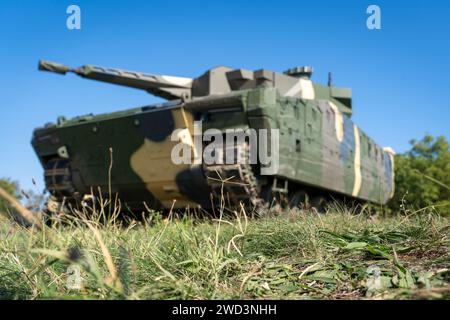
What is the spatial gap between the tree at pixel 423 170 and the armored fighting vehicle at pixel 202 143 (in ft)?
47.6

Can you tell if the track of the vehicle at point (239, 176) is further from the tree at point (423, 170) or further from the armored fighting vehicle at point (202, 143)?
the tree at point (423, 170)

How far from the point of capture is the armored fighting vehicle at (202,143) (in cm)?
823

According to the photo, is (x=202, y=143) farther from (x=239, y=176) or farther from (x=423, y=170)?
(x=423, y=170)

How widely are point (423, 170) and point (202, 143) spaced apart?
79.9 ft

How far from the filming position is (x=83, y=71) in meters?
9.58

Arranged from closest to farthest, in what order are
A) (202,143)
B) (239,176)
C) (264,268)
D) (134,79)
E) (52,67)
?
(264,268) → (239,176) → (202,143) → (52,67) → (134,79)

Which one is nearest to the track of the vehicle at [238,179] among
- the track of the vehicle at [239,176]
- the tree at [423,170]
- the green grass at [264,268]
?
the track of the vehicle at [239,176]

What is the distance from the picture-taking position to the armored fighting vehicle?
823cm

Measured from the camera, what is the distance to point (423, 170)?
2978 centimetres

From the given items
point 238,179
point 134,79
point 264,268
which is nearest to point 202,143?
point 238,179

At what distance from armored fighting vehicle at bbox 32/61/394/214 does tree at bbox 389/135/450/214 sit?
14496 millimetres
